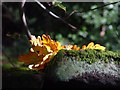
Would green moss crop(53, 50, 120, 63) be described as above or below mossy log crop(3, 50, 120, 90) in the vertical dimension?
above

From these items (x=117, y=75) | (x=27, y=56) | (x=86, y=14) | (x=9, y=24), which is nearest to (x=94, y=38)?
(x=86, y=14)

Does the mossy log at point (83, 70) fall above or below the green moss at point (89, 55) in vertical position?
below

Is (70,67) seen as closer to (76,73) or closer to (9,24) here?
(76,73)

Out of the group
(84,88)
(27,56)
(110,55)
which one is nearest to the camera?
(84,88)

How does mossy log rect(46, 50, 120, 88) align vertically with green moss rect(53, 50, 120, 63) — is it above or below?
below
